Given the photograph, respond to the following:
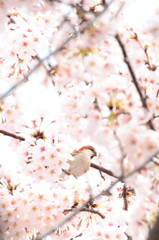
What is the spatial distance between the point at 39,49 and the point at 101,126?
152 cm

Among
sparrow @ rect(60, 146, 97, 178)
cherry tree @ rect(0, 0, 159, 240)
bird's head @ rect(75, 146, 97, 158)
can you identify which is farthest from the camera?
bird's head @ rect(75, 146, 97, 158)

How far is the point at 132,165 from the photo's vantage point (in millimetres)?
2217

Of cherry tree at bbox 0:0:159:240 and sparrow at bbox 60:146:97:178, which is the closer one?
cherry tree at bbox 0:0:159:240

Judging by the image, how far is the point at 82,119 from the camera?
306 cm

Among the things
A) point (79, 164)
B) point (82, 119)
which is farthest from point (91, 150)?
point (82, 119)

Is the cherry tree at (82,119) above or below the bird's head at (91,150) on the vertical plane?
above

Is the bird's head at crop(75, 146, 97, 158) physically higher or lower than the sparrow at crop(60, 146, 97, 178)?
lower

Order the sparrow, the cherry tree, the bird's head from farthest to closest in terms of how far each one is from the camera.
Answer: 1. the bird's head
2. the sparrow
3. the cherry tree

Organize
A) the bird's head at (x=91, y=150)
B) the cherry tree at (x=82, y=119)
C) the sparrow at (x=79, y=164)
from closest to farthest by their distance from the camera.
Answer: the cherry tree at (x=82, y=119) → the sparrow at (x=79, y=164) → the bird's head at (x=91, y=150)

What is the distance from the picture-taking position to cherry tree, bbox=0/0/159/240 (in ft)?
7.16

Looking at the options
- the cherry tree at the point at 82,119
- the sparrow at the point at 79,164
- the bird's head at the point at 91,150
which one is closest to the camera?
the cherry tree at the point at 82,119

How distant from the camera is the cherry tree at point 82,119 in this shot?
86.0 inches

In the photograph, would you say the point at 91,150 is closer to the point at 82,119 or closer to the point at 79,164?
the point at 79,164

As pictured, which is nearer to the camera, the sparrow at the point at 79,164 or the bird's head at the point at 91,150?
the sparrow at the point at 79,164
